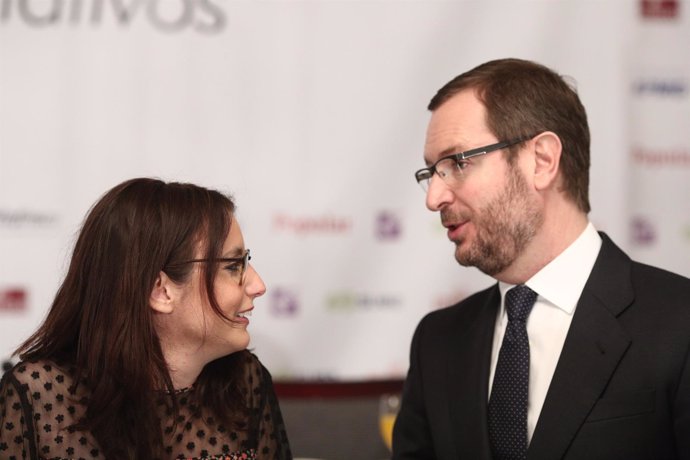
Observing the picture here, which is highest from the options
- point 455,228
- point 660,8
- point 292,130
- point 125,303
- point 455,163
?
point 660,8

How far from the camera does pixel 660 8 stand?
3096 mm

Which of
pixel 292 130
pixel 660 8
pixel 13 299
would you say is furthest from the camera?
pixel 660 8

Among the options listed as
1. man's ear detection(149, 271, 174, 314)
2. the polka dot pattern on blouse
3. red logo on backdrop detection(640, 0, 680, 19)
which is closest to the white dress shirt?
the polka dot pattern on blouse

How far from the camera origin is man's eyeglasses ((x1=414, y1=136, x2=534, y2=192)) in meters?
2.00

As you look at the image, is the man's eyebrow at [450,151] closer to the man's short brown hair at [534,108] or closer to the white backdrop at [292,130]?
the man's short brown hair at [534,108]

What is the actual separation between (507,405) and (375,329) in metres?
1.03

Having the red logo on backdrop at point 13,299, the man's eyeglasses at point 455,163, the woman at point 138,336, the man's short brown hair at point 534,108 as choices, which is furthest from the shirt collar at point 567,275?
the red logo on backdrop at point 13,299

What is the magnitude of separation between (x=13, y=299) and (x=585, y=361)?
5.69 feet

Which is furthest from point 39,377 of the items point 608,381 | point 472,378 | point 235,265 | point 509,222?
point 608,381

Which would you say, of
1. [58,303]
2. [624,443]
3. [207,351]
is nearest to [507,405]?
[624,443]

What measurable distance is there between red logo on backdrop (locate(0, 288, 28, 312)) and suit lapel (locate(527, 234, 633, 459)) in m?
1.64

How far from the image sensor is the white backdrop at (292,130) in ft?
9.21

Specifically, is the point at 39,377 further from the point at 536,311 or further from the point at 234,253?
the point at 536,311

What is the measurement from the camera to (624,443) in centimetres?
181
